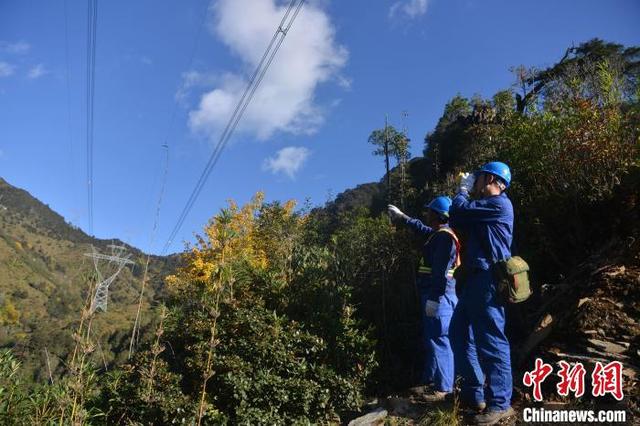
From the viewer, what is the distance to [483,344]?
4023 mm

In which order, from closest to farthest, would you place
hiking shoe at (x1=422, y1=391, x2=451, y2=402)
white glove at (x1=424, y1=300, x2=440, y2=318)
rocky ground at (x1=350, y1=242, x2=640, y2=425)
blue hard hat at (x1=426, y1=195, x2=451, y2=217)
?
rocky ground at (x1=350, y1=242, x2=640, y2=425)
hiking shoe at (x1=422, y1=391, x2=451, y2=402)
white glove at (x1=424, y1=300, x2=440, y2=318)
blue hard hat at (x1=426, y1=195, x2=451, y2=217)

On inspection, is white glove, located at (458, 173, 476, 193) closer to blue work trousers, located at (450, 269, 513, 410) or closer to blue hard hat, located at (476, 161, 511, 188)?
blue hard hat, located at (476, 161, 511, 188)

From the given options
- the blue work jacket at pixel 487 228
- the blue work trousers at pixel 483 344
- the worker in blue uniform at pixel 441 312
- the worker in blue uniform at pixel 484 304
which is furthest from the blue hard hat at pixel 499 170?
the blue work trousers at pixel 483 344

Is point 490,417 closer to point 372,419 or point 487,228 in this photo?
point 372,419

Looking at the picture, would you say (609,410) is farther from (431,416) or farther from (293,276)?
(293,276)

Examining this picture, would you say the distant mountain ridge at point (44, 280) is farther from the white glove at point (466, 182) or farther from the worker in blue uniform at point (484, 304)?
the worker in blue uniform at point (484, 304)

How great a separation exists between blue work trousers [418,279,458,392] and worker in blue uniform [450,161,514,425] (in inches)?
7.0

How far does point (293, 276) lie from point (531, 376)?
123 inches

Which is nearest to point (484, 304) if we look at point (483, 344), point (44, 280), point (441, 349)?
point (483, 344)

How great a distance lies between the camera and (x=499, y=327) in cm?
402

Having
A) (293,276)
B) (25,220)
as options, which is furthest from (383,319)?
(25,220)

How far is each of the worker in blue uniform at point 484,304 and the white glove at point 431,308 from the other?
22cm

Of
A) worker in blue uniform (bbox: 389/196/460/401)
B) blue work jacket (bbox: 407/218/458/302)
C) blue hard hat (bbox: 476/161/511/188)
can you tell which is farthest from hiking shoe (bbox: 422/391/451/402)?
blue hard hat (bbox: 476/161/511/188)

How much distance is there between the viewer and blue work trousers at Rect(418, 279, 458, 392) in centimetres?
470
